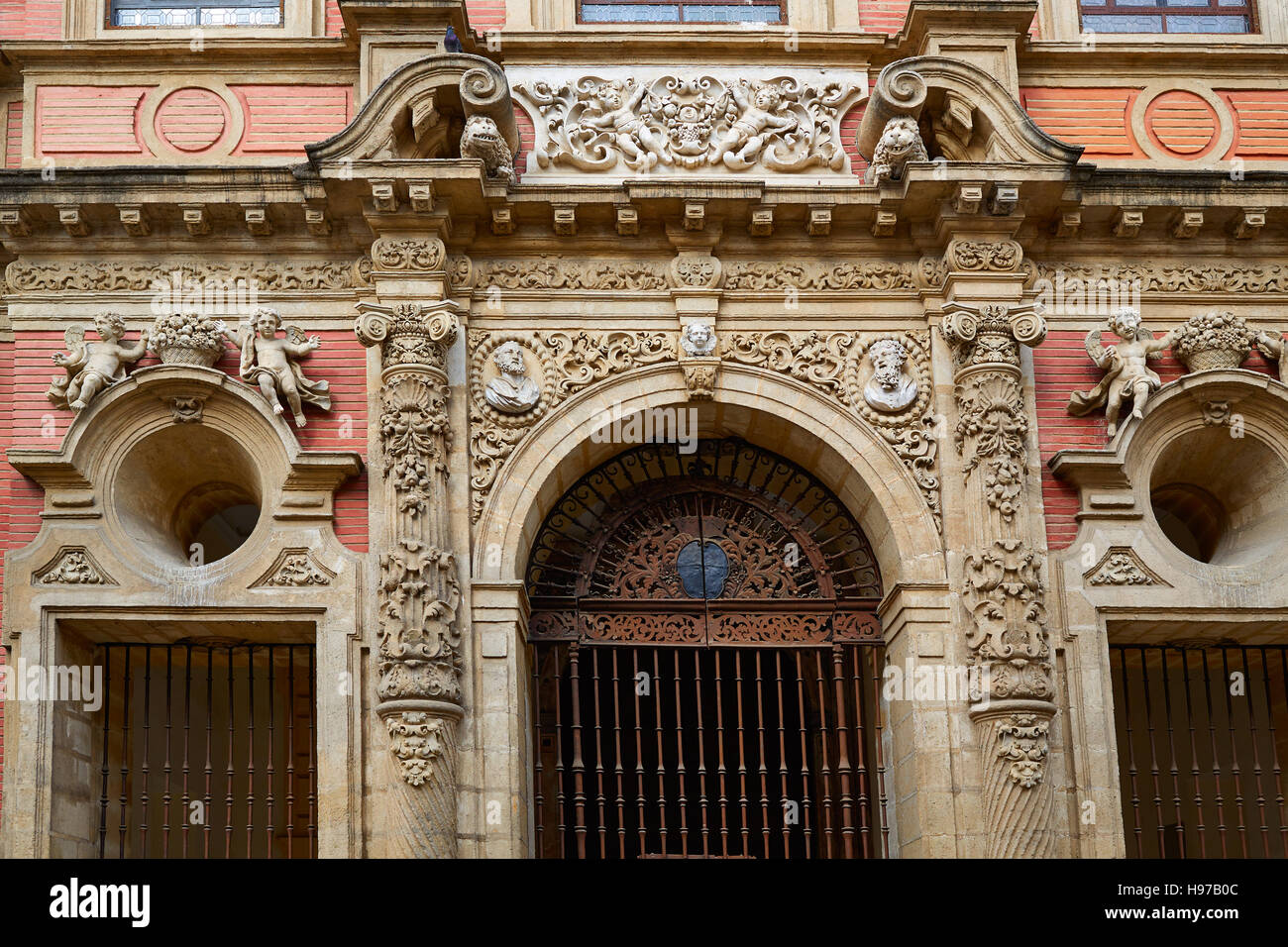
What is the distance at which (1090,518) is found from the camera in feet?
42.5

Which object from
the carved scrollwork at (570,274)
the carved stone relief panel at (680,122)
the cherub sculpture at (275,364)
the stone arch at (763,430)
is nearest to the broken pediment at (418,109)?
the carved stone relief panel at (680,122)

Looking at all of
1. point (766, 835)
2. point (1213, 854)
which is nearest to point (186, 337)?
point (766, 835)

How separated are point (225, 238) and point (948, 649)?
6025 mm

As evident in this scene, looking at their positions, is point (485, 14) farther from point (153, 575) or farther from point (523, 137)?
point (153, 575)

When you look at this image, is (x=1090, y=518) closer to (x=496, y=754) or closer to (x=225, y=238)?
(x=496, y=754)

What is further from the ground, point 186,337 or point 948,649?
point 186,337

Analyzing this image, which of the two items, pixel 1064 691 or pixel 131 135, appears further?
pixel 131 135

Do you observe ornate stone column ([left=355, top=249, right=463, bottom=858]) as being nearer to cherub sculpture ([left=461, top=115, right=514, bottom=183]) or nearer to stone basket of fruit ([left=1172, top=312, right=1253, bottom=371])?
cherub sculpture ([left=461, top=115, right=514, bottom=183])

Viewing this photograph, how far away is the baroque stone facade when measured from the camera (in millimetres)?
12430

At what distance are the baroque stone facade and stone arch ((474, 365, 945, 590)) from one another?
0.04 m

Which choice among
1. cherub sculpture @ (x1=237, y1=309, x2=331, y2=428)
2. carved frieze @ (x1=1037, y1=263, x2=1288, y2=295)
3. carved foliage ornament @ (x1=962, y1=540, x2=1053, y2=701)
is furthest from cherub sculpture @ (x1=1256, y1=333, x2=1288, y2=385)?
cherub sculpture @ (x1=237, y1=309, x2=331, y2=428)
